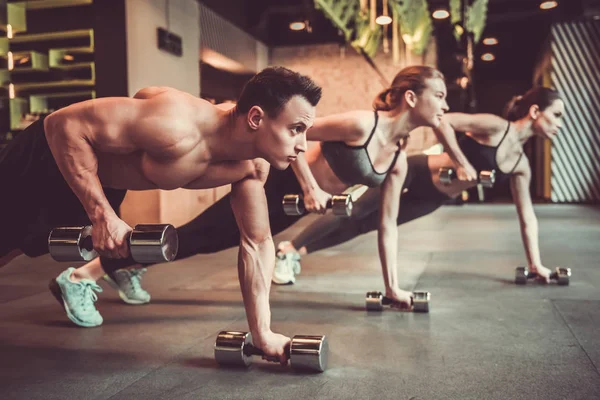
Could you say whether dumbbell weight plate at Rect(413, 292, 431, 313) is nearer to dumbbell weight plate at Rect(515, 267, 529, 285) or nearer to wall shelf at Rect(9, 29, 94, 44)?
dumbbell weight plate at Rect(515, 267, 529, 285)

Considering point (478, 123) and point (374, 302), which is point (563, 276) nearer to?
point (478, 123)

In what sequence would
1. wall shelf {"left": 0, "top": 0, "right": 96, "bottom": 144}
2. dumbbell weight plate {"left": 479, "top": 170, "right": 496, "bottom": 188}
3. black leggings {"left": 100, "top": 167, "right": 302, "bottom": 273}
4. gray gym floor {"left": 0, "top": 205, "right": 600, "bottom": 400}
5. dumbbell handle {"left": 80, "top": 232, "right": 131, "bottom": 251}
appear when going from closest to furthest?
dumbbell handle {"left": 80, "top": 232, "right": 131, "bottom": 251}, gray gym floor {"left": 0, "top": 205, "right": 600, "bottom": 400}, black leggings {"left": 100, "top": 167, "right": 302, "bottom": 273}, dumbbell weight plate {"left": 479, "top": 170, "right": 496, "bottom": 188}, wall shelf {"left": 0, "top": 0, "right": 96, "bottom": 144}

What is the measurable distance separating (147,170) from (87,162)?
0.57ft

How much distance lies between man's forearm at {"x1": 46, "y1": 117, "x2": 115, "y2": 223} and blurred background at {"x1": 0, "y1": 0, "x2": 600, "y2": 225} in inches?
113

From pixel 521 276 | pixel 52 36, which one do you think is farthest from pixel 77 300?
pixel 52 36

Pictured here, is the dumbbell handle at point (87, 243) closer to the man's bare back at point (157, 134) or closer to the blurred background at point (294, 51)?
the man's bare back at point (157, 134)

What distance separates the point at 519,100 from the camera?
10.6 ft

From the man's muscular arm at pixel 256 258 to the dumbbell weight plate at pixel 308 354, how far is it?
0.17ft

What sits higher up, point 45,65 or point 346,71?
point 346,71

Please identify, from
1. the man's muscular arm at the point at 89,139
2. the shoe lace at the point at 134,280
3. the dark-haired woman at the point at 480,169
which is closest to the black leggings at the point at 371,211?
the dark-haired woman at the point at 480,169

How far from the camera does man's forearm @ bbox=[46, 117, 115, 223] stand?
1.49m

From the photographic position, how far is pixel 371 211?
122 inches

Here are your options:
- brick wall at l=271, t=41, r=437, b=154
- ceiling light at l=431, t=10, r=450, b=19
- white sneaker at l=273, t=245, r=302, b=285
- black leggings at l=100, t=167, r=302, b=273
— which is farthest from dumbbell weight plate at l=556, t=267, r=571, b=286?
brick wall at l=271, t=41, r=437, b=154

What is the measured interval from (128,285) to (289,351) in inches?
51.3
